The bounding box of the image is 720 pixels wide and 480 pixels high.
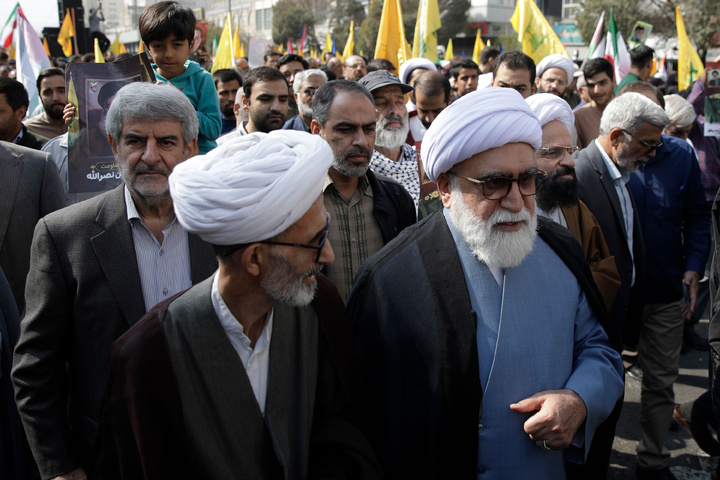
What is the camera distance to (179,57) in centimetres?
406

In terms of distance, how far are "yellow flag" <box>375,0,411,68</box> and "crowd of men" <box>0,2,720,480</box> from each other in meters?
5.54

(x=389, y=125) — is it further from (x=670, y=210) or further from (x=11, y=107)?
(x=11, y=107)

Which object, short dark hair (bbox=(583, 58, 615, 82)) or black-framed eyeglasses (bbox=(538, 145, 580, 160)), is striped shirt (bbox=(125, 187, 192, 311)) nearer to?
black-framed eyeglasses (bbox=(538, 145, 580, 160))

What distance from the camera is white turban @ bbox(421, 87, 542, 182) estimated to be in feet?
7.11

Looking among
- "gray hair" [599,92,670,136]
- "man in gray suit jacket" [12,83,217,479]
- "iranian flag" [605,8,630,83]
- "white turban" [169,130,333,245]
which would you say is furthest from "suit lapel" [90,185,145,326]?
"iranian flag" [605,8,630,83]

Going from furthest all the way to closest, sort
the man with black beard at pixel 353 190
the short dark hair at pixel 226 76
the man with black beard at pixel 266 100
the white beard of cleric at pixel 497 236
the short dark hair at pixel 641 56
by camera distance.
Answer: the short dark hair at pixel 641 56 → the short dark hair at pixel 226 76 → the man with black beard at pixel 266 100 → the man with black beard at pixel 353 190 → the white beard of cleric at pixel 497 236

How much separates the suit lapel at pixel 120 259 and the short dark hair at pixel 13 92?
2.71m

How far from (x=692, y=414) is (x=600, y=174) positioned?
1679mm

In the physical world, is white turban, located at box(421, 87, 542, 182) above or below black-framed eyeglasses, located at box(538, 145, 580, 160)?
above

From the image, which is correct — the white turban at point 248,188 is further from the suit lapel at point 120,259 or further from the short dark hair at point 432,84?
the short dark hair at point 432,84

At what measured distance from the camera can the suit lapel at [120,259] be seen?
2287mm

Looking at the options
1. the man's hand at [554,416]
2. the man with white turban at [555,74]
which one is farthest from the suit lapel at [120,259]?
the man with white turban at [555,74]

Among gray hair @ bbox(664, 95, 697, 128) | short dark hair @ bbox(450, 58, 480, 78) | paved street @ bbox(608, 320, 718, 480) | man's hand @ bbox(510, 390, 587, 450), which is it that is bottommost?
paved street @ bbox(608, 320, 718, 480)

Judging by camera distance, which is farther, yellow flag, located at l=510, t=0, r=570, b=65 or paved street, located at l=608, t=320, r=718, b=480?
yellow flag, located at l=510, t=0, r=570, b=65
